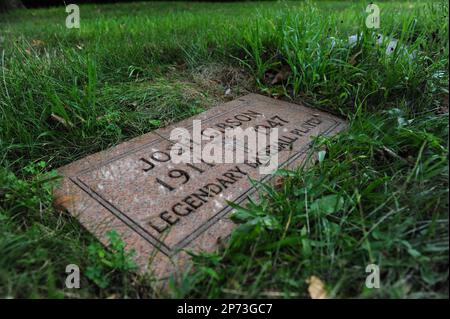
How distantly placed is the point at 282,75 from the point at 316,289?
6.46 ft

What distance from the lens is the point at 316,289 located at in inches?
49.1

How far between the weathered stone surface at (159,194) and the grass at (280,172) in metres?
0.09

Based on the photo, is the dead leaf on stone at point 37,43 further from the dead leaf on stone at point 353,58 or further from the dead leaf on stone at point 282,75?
the dead leaf on stone at point 353,58

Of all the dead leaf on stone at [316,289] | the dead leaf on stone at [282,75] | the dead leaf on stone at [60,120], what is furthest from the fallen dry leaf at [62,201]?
the dead leaf on stone at [282,75]

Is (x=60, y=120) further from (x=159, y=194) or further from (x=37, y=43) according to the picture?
(x=37, y=43)

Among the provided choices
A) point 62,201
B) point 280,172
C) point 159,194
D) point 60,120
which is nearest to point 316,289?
point 280,172

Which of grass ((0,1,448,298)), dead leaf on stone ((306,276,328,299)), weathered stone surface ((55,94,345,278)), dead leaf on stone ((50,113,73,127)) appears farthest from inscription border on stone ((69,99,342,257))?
dead leaf on stone ((306,276,328,299))

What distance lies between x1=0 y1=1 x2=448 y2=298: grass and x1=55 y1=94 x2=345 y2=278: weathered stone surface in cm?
9

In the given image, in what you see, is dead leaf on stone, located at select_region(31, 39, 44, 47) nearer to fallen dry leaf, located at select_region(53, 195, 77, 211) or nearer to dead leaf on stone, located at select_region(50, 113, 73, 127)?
dead leaf on stone, located at select_region(50, 113, 73, 127)

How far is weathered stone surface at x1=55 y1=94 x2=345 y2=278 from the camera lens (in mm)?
1551

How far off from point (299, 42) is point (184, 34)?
1321mm

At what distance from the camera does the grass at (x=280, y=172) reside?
1311 mm
